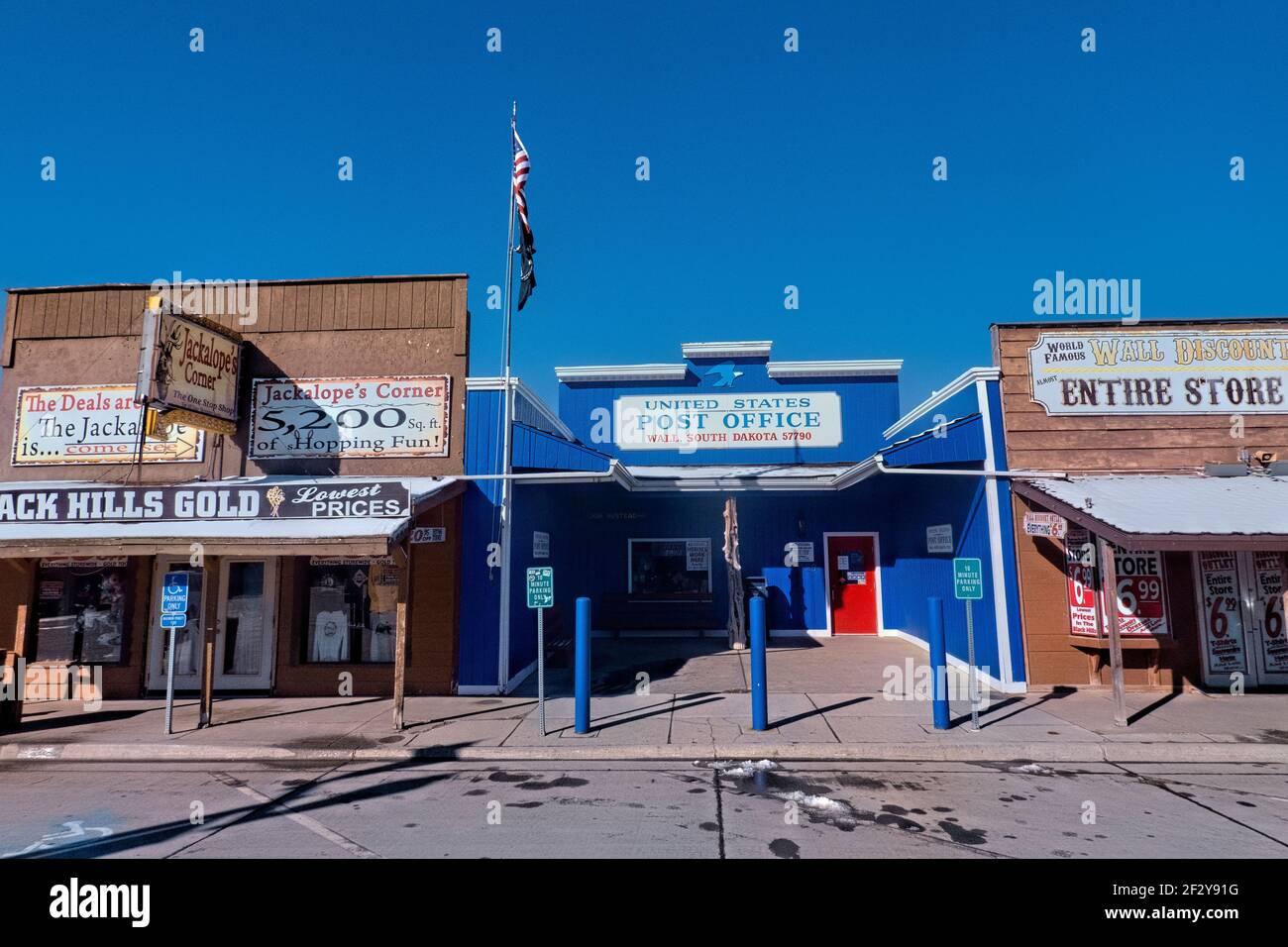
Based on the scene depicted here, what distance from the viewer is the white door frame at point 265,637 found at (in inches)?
424

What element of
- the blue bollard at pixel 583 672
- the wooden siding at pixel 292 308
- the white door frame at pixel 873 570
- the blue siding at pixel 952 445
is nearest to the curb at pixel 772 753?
the blue bollard at pixel 583 672

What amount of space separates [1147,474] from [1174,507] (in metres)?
1.84

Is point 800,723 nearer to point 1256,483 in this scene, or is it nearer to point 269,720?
point 269,720

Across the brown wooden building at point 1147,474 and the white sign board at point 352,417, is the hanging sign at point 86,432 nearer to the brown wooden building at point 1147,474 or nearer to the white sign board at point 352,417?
the white sign board at point 352,417

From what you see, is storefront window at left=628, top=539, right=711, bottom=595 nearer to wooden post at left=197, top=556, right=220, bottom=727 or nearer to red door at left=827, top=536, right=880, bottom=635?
red door at left=827, top=536, right=880, bottom=635

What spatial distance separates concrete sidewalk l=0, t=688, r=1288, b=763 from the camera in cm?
747

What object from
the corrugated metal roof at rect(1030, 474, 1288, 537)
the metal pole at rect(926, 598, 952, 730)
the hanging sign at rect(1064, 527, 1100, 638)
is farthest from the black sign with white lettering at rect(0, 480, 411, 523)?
the hanging sign at rect(1064, 527, 1100, 638)

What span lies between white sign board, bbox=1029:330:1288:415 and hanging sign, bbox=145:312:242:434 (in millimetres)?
12858

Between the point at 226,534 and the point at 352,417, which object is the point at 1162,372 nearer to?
the point at 352,417

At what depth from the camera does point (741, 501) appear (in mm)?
16609

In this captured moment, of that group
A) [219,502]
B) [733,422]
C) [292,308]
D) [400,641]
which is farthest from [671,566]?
[219,502]

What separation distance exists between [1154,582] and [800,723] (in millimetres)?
6339

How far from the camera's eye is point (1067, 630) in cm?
1034
